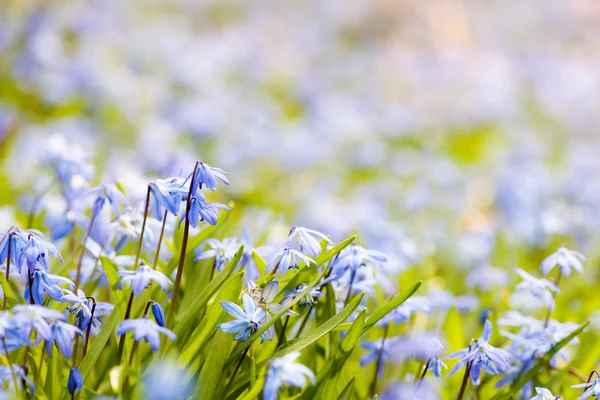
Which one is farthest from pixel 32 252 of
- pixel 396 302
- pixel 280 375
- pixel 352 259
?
pixel 396 302

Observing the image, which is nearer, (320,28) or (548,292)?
(548,292)

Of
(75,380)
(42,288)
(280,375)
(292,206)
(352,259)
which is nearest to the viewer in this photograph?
(280,375)

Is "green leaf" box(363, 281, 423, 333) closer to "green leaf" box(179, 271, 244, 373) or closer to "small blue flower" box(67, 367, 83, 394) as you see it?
"green leaf" box(179, 271, 244, 373)

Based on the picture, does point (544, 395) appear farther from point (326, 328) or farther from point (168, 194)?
point (168, 194)

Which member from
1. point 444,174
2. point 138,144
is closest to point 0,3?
point 138,144

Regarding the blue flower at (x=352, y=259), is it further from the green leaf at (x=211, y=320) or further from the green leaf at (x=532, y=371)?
the green leaf at (x=532, y=371)

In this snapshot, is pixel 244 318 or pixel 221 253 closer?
pixel 244 318

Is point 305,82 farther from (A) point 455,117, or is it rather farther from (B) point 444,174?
(B) point 444,174
